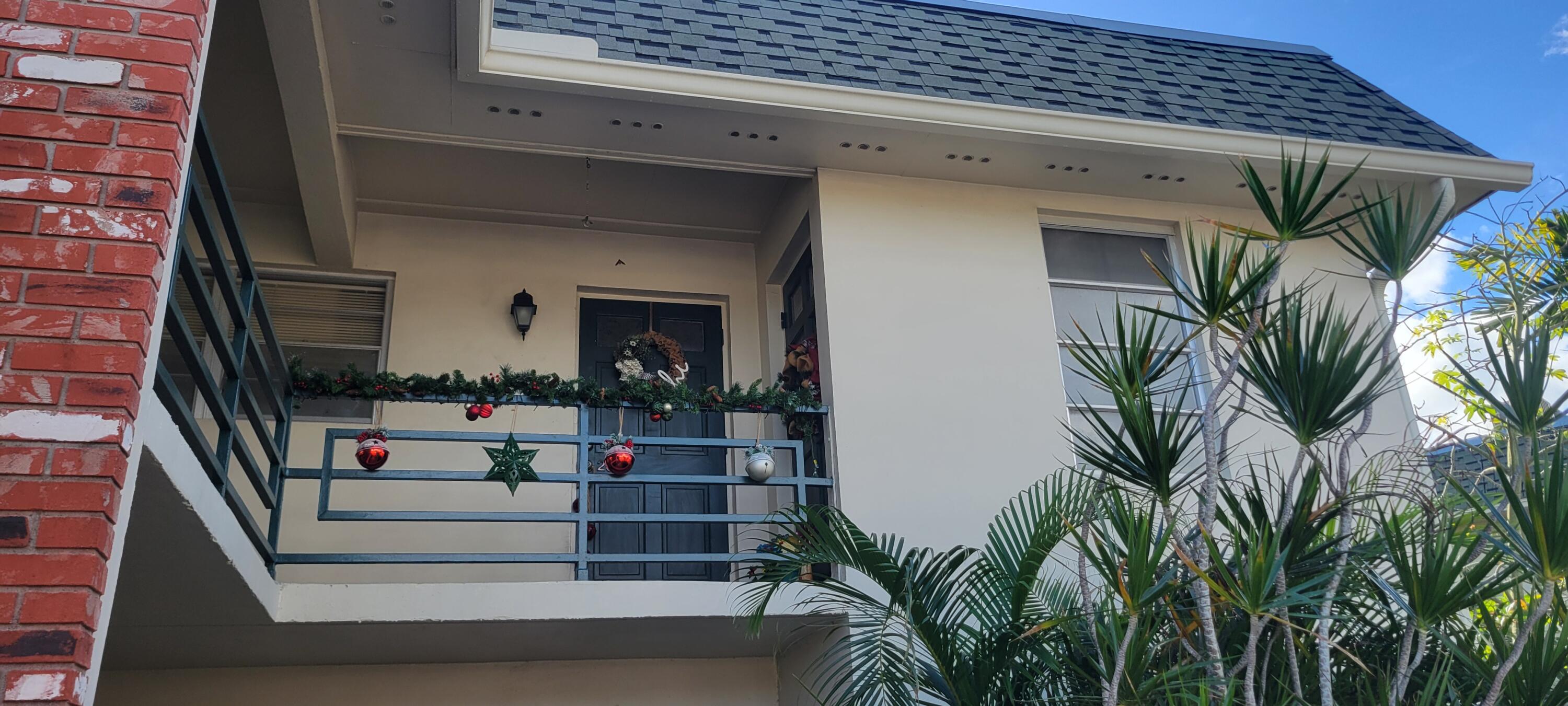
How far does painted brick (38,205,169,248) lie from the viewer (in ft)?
8.09

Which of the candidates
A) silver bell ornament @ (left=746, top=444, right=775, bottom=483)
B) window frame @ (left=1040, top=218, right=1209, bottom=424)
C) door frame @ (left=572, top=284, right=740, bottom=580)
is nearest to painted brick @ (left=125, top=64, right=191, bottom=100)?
silver bell ornament @ (left=746, top=444, right=775, bottom=483)

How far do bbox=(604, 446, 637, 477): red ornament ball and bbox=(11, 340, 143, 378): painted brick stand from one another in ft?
10.0

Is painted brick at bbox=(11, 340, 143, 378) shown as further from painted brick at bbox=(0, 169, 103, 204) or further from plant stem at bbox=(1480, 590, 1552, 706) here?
plant stem at bbox=(1480, 590, 1552, 706)

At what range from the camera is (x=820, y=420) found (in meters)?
6.06

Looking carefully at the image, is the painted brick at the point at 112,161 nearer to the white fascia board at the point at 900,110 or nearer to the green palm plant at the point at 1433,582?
the white fascia board at the point at 900,110

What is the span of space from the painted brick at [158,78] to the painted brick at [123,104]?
0.01 meters

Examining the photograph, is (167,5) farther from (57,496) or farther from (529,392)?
(529,392)

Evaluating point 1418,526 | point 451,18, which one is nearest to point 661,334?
point 451,18

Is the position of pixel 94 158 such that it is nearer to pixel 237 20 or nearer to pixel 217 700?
pixel 237 20

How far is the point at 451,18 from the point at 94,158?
2.68 meters

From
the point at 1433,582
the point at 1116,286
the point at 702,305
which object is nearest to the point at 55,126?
the point at 1433,582

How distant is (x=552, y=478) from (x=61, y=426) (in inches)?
117

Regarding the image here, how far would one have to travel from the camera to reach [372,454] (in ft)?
16.9

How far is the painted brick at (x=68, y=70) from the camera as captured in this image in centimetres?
260
